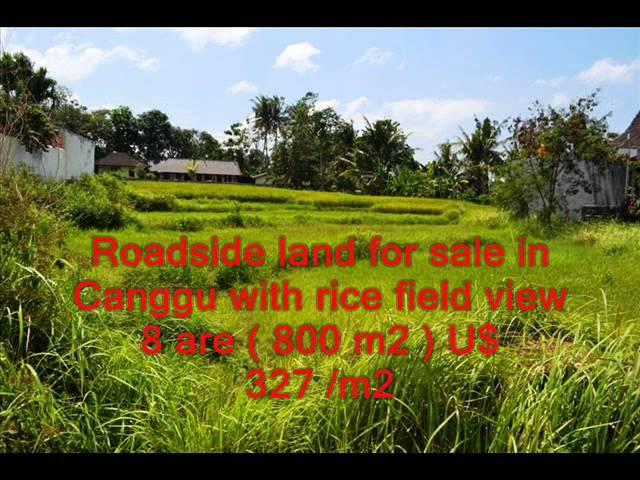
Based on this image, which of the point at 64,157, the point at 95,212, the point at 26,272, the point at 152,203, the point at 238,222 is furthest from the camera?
the point at 64,157

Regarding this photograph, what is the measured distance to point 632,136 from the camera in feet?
54.5

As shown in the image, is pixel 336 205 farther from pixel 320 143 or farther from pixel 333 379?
pixel 333 379

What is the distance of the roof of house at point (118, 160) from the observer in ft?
109

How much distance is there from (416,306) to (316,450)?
231 centimetres

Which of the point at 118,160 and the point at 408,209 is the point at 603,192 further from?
the point at 118,160

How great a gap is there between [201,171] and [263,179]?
4178 mm

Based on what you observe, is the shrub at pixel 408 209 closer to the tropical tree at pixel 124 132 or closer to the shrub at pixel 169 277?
the shrub at pixel 169 277

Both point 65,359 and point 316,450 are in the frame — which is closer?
point 316,450

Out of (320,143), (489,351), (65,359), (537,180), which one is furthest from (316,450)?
(320,143)

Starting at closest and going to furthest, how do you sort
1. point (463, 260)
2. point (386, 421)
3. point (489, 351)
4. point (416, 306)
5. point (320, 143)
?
Result: point (386, 421), point (489, 351), point (416, 306), point (463, 260), point (320, 143)

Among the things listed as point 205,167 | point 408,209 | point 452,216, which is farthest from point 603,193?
point 205,167

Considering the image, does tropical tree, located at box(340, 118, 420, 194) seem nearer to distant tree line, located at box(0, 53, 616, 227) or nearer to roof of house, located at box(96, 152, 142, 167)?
distant tree line, located at box(0, 53, 616, 227)

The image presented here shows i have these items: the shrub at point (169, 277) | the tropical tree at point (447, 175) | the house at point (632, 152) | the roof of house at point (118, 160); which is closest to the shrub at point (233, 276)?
the shrub at point (169, 277)

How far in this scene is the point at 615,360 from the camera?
233cm
